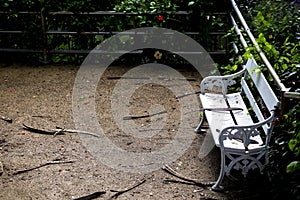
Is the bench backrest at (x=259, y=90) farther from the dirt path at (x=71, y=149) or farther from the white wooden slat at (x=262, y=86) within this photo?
the dirt path at (x=71, y=149)

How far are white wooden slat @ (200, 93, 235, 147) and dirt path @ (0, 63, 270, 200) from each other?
1.37 feet

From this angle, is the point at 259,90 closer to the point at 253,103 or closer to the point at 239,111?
the point at 253,103

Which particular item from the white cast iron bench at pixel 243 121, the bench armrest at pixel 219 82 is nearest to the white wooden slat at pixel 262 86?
the white cast iron bench at pixel 243 121

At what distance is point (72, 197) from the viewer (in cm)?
453

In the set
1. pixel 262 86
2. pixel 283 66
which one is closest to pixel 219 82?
pixel 283 66

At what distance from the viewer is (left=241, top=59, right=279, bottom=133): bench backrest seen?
4371 mm

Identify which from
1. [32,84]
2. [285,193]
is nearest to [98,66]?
[32,84]

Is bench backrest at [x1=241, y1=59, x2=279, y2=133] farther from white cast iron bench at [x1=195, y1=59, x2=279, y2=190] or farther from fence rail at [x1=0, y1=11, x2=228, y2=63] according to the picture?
fence rail at [x1=0, y1=11, x2=228, y2=63]

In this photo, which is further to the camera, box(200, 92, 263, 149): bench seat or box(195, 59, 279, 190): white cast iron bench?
box(200, 92, 263, 149): bench seat

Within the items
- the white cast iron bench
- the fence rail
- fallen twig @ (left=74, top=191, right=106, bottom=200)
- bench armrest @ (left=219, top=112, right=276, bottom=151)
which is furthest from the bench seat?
the fence rail

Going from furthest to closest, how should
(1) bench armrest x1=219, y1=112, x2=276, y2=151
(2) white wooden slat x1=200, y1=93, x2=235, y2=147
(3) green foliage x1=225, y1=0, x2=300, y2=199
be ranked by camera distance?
(2) white wooden slat x1=200, y1=93, x2=235, y2=147 < (1) bench armrest x1=219, y1=112, x2=276, y2=151 < (3) green foliage x1=225, y1=0, x2=300, y2=199

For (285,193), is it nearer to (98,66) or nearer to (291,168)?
(291,168)

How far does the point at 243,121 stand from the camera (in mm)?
5055

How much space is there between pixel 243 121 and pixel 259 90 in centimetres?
41
